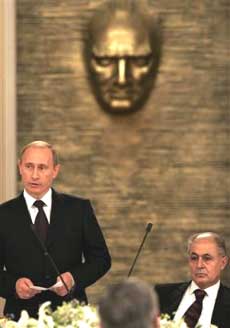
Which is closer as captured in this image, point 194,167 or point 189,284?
point 189,284

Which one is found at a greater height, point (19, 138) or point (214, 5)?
point (214, 5)

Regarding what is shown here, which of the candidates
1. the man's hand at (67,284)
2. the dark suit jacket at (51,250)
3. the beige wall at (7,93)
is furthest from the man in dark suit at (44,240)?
the beige wall at (7,93)

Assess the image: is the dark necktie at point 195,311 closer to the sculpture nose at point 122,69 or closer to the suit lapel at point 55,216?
the suit lapel at point 55,216

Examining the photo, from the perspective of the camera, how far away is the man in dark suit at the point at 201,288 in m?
3.99

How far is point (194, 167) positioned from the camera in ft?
20.2

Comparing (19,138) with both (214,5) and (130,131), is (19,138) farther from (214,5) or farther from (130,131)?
(214,5)

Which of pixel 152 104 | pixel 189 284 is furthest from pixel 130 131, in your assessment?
pixel 189 284

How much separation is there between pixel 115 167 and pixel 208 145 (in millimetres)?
583

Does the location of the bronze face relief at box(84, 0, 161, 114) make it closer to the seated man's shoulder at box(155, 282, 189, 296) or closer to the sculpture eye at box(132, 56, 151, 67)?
the sculpture eye at box(132, 56, 151, 67)

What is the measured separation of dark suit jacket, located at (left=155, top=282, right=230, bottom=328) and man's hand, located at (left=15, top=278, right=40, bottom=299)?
602 mm

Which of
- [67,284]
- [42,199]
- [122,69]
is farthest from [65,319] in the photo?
[122,69]

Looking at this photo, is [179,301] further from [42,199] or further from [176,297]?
[42,199]

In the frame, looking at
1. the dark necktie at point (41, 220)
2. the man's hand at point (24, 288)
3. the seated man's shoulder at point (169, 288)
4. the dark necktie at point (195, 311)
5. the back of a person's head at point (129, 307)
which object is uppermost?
the back of a person's head at point (129, 307)

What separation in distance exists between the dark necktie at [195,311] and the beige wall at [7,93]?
231 centimetres
